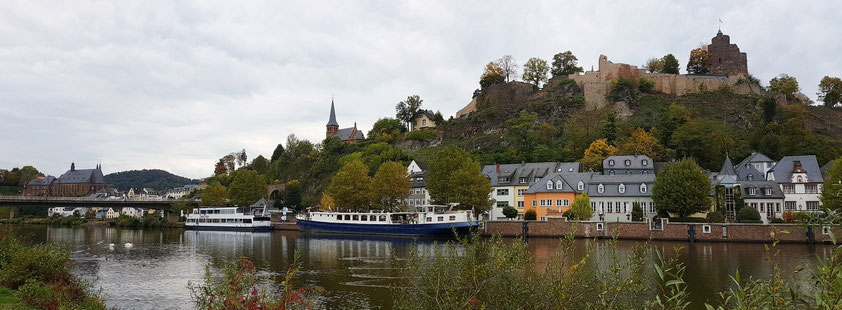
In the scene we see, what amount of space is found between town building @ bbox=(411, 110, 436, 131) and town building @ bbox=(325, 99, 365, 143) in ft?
42.0

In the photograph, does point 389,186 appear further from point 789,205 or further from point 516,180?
point 789,205

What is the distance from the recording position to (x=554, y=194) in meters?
61.0

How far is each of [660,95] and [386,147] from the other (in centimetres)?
4936

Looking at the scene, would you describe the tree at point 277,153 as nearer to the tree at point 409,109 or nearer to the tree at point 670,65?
the tree at point 409,109

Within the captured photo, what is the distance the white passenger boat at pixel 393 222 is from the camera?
55.8 metres

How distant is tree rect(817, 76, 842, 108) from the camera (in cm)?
9644

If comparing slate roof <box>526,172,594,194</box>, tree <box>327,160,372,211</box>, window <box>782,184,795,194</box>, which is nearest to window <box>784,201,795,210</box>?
window <box>782,184,795,194</box>

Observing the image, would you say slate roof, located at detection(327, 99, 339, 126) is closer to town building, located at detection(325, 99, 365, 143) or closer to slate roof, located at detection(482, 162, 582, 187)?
town building, located at detection(325, 99, 365, 143)

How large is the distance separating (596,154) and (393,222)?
30208 millimetres

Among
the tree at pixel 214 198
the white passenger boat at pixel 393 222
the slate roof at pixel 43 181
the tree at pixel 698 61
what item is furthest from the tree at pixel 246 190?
the tree at pixel 698 61

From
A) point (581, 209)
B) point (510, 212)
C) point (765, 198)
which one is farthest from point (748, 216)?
point (510, 212)

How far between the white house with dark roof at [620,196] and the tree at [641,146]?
974 centimetres

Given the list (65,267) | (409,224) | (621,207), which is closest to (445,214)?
(409,224)

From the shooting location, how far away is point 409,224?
58.8 meters
